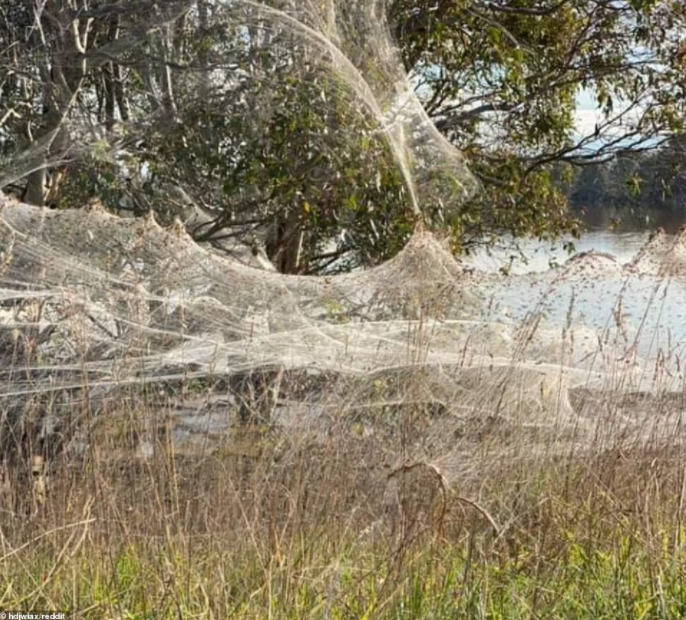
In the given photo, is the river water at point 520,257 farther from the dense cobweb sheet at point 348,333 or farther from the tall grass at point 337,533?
the tall grass at point 337,533

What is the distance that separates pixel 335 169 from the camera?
5621 millimetres

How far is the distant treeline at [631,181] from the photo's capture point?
760cm

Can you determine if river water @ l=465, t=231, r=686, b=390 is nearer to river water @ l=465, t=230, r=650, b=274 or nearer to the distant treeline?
river water @ l=465, t=230, r=650, b=274

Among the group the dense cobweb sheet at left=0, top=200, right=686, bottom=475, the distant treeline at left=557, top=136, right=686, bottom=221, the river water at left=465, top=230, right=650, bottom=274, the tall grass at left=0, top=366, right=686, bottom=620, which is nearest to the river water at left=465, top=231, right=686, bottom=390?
the dense cobweb sheet at left=0, top=200, right=686, bottom=475

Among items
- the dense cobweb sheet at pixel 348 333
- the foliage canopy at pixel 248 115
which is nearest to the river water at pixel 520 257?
the foliage canopy at pixel 248 115

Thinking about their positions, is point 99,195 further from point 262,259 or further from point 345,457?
point 345,457

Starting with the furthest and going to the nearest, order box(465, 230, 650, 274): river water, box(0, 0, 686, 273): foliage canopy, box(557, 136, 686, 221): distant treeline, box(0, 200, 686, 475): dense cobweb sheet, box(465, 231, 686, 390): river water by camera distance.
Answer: box(557, 136, 686, 221): distant treeline, box(465, 230, 650, 274): river water, box(0, 0, 686, 273): foliage canopy, box(465, 231, 686, 390): river water, box(0, 200, 686, 475): dense cobweb sheet

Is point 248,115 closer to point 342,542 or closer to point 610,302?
point 610,302

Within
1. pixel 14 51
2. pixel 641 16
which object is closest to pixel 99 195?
pixel 14 51

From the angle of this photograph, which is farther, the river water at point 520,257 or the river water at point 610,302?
the river water at point 520,257

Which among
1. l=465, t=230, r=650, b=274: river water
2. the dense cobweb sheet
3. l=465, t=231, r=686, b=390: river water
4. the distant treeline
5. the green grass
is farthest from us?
the distant treeline

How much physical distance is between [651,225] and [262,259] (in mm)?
3277

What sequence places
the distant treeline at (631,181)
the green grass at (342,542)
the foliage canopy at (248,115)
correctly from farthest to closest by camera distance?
the distant treeline at (631,181)
the foliage canopy at (248,115)
the green grass at (342,542)

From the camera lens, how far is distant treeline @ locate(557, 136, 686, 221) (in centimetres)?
760
